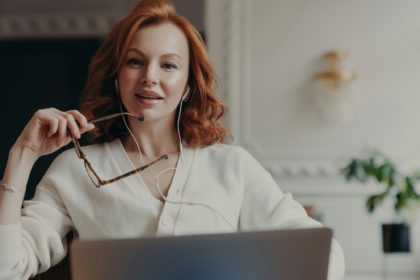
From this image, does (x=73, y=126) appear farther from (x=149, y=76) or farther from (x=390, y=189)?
(x=390, y=189)

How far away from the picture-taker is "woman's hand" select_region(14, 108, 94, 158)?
1346mm

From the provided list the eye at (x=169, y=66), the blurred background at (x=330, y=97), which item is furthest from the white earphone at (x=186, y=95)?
the blurred background at (x=330, y=97)

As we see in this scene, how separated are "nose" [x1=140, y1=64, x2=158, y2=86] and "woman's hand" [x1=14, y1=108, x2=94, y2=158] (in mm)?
195

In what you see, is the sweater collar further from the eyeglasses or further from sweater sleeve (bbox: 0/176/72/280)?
sweater sleeve (bbox: 0/176/72/280)

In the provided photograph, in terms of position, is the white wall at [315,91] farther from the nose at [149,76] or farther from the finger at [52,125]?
the finger at [52,125]

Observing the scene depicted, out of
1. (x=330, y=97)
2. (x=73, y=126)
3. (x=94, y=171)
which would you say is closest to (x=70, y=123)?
(x=73, y=126)

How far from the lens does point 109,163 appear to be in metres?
1.56

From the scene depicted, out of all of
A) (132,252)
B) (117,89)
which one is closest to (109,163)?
(117,89)

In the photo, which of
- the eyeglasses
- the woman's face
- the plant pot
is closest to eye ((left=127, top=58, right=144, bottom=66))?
the woman's face

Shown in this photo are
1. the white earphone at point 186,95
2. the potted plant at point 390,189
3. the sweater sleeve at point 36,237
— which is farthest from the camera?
the potted plant at point 390,189

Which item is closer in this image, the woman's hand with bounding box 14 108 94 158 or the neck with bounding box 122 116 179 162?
the woman's hand with bounding box 14 108 94 158

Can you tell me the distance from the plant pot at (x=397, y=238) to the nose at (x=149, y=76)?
7.40ft

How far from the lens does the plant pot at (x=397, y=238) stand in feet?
11.4

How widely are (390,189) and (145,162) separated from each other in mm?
2167
